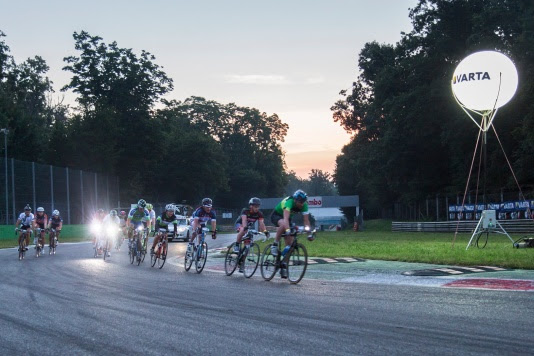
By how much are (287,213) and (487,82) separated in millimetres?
14506

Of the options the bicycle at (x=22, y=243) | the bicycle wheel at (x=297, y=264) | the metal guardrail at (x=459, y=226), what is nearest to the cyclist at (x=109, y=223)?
the bicycle at (x=22, y=243)

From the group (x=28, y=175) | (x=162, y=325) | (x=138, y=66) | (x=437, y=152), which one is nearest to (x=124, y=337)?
(x=162, y=325)

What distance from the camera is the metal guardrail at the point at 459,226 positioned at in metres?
37.8

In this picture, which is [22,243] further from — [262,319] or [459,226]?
[459,226]

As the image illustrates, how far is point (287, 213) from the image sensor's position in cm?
1427

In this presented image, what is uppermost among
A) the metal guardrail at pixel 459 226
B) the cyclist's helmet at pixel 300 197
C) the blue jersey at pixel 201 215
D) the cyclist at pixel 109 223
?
the cyclist's helmet at pixel 300 197

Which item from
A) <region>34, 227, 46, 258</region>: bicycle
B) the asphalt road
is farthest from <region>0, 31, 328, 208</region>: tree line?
the asphalt road

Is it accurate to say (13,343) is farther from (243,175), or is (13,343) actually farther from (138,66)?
(243,175)

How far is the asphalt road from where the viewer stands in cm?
718

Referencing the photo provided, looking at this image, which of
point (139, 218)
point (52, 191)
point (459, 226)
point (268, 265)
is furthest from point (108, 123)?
point (268, 265)

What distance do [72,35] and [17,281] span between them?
67.0 meters

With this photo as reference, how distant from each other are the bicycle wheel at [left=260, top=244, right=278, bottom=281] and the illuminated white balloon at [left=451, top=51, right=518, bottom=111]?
1371 centimetres

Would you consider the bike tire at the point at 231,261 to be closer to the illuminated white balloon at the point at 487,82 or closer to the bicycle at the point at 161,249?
the bicycle at the point at 161,249

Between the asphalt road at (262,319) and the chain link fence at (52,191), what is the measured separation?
94.2 feet
